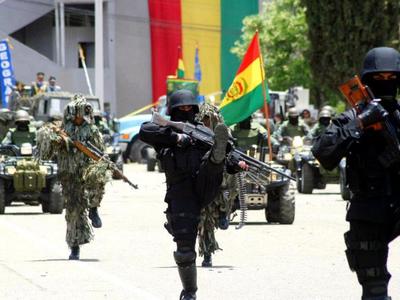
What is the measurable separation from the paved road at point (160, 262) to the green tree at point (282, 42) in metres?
33.7

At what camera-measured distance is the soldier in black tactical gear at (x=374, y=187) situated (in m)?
7.89

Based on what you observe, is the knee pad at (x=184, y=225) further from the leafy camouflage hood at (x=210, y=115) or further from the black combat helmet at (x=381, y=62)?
the leafy camouflage hood at (x=210, y=115)

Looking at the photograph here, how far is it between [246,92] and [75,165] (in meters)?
6.88

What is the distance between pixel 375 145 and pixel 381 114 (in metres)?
0.35

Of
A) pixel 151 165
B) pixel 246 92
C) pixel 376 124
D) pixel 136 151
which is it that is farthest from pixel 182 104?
pixel 136 151

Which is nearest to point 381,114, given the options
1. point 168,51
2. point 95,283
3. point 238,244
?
point 95,283

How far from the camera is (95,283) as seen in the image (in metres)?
12.0

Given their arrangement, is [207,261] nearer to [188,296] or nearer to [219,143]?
[188,296]

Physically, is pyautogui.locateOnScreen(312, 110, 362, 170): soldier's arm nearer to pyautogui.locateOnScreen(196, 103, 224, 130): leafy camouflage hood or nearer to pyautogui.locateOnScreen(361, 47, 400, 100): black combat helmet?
pyautogui.locateOnScreen(361, 47, 400, 100): black combat helmet

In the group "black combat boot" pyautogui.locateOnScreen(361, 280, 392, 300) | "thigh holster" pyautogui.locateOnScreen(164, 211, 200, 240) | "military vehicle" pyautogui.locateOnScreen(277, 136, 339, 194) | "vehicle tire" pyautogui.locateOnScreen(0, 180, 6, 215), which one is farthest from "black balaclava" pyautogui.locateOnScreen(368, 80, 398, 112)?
"military vehicle" pyautogui.locateOnScreen(277, 136, 339, 194)

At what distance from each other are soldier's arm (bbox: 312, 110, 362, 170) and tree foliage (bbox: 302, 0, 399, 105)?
40.7m

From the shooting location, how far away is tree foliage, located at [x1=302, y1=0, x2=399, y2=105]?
48219mm

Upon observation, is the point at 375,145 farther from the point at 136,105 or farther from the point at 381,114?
the point at 136,105

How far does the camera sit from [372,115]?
7.60 metres
